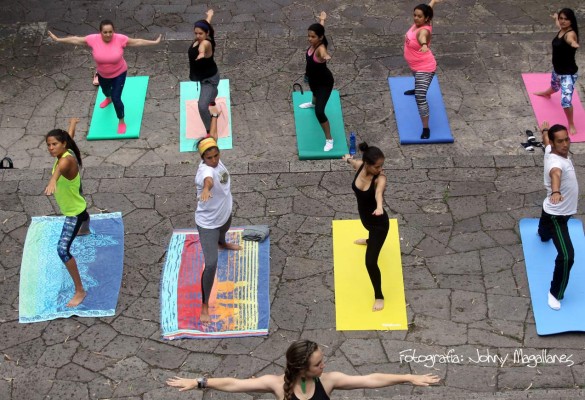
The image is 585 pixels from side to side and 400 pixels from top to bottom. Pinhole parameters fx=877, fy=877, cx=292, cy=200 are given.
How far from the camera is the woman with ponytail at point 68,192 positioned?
27.0ft

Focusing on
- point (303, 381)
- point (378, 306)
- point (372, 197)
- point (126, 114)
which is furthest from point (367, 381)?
point (126, 114)

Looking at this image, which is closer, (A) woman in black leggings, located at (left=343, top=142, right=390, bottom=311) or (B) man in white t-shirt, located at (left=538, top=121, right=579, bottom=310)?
(A) woman in black leggings, located at (left=343, top=142, right=390, bottom=311)

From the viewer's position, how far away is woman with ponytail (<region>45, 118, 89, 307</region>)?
324 inches

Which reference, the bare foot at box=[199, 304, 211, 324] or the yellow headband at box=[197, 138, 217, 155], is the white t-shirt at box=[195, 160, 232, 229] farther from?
the bare foot at box=[199, 304, 211, 324]

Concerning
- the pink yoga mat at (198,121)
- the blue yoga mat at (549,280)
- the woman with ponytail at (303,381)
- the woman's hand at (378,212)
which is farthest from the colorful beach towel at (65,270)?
the blue yoga mat at (549,280)

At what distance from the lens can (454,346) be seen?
815 centimetres

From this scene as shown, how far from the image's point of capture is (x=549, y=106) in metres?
11.2

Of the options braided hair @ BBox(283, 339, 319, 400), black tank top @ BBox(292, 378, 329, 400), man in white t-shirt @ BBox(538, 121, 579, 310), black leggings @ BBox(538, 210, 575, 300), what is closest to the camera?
braided hair @ BBox(283, 339, 319, 400)

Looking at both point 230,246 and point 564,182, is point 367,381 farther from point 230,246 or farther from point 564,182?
point 230,246

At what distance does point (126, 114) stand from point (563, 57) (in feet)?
18.0

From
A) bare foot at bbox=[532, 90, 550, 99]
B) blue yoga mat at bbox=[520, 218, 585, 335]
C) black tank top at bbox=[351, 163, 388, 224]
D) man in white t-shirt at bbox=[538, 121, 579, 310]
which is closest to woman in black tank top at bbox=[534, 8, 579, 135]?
bare foot at bbox=[532, 90, 550, 99]

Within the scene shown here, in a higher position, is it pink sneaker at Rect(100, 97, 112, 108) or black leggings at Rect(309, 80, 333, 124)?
pink sneaker at Rect(100, 97, 112, 108)

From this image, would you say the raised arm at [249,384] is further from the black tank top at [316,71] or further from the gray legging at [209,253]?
the black tank top at [316,71]

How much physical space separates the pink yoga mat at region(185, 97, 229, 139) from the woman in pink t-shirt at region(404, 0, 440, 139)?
2.44 meters
